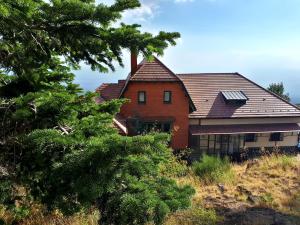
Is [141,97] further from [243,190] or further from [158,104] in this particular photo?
[243,190]

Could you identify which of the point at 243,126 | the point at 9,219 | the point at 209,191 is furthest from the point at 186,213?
the point at 243,126

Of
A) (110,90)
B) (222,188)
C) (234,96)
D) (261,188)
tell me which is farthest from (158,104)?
(261,188)

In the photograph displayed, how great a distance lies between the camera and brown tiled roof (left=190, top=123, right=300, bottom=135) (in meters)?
26.7

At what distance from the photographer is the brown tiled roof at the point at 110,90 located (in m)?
28.9

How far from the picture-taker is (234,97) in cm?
2908

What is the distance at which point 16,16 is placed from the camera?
3.54 metres

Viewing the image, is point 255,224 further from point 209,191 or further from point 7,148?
point 7,148

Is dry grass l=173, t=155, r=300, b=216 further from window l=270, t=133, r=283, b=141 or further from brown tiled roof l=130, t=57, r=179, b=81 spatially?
window l=270, t=133, r=283, b=141

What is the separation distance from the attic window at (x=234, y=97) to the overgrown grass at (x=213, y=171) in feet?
51.3

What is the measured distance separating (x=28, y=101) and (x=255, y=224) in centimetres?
560

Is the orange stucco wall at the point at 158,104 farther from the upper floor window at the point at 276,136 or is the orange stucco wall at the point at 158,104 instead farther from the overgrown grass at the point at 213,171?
the overgrown grass at the point at 213,171

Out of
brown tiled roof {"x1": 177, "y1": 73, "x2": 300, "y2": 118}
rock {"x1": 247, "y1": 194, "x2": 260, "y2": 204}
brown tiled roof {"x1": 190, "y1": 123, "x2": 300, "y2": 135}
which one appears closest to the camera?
rock {"x1": 247, "y1": 194, "x2": 260, "y2": 204}

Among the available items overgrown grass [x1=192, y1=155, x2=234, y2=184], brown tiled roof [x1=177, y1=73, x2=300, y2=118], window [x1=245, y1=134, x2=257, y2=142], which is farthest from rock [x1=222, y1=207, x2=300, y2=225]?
window [x1=245, y1=134, x2=257, y2=142]

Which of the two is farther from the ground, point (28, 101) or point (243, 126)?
point (28, 101)
